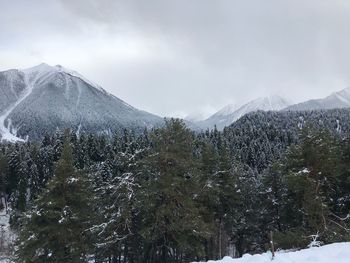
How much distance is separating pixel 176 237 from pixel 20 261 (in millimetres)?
9838

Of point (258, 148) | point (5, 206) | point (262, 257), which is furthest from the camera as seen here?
point (258, 148)

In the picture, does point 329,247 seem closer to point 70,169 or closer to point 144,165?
point 144,165

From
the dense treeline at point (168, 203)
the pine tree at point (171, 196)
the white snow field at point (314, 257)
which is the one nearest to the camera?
the white snow field at point (314, 257)

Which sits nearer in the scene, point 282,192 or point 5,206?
point 282,192

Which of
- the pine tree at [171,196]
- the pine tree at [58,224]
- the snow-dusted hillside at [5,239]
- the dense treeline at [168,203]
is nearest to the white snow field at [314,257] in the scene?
the dense treeline at [168,203]

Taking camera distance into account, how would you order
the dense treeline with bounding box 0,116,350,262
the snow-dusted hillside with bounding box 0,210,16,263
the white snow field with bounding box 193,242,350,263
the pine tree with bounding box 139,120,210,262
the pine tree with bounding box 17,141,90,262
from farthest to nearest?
the snow-dusted hillside with bounding box 0,210,16,263
the dense treeline with bounding box 0,116,350,262
the pine tree with bounding box 139,120,210,262
the pine tree with bounding box 17,141,90,262
the white snow field with bounding box 193,242,350,263

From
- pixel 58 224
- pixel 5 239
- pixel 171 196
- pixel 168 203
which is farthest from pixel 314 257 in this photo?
pixel 5 239

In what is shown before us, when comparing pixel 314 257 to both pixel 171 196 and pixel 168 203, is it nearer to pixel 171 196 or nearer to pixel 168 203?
pixel 171 196

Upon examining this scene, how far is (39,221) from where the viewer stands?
24906mm

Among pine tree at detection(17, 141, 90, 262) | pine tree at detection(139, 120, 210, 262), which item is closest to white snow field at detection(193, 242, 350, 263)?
pine tree at detection(139, 120, 210, 262)

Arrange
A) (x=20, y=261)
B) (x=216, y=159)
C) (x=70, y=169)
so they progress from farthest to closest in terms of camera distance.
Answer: (x=216, y=159) < (x=70, y=169) < (x=20, y=261)

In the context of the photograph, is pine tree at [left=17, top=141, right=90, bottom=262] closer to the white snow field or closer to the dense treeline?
the dense treeline

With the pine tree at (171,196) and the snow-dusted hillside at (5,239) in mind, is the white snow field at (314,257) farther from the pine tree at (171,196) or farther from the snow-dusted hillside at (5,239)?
the snow-dusted hillside at (5,239)

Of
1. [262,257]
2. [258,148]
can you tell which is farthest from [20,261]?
[258,148]
